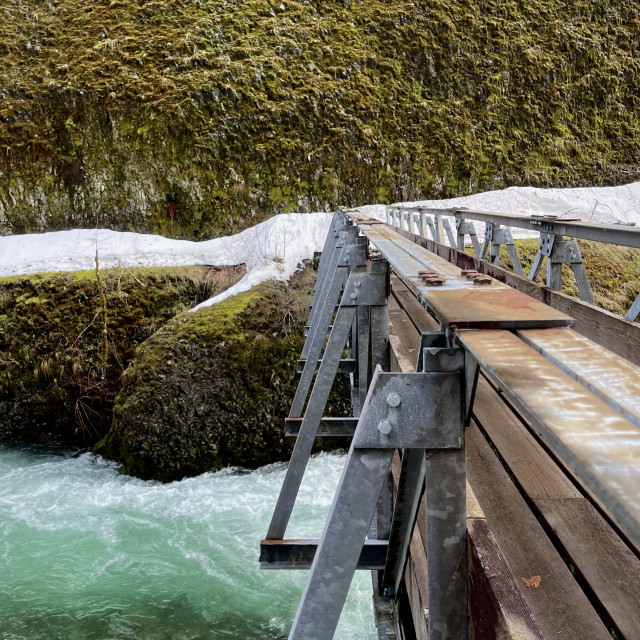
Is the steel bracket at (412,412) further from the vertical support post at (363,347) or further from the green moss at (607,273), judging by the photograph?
the green moss at (607,273)

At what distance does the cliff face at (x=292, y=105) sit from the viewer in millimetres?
16547

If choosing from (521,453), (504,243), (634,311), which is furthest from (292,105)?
(521,453)

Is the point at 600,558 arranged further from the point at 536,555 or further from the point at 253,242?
the point at 253,242

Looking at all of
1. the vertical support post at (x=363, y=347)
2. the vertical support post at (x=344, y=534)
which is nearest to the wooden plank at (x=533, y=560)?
the vertical support post at (x=344, y=534)

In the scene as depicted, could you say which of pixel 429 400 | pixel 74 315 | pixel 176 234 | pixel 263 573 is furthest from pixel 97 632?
pixel 176 234

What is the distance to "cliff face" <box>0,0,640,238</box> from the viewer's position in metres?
16.5

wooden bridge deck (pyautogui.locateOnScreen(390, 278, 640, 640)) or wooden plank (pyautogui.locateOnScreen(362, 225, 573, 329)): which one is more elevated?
wooden plank (pyautogui.locateOnScreen(362, 225, 573, 329))

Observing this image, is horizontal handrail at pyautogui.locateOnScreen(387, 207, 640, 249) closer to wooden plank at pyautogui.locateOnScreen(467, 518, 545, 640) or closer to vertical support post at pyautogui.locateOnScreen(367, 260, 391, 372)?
vertical support post at pyautogui.locateOnScreen(367, 260, 391, 372)

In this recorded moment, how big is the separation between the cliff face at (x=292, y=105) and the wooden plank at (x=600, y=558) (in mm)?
15438

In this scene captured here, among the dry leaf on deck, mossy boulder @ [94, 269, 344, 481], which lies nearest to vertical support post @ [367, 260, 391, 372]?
the dry leaf on deck

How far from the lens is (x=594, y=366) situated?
96cm

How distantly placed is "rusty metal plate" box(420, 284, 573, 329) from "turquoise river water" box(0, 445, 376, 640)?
472 centimetres

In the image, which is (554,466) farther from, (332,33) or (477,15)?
(477,15)

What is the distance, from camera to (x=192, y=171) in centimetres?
1652
